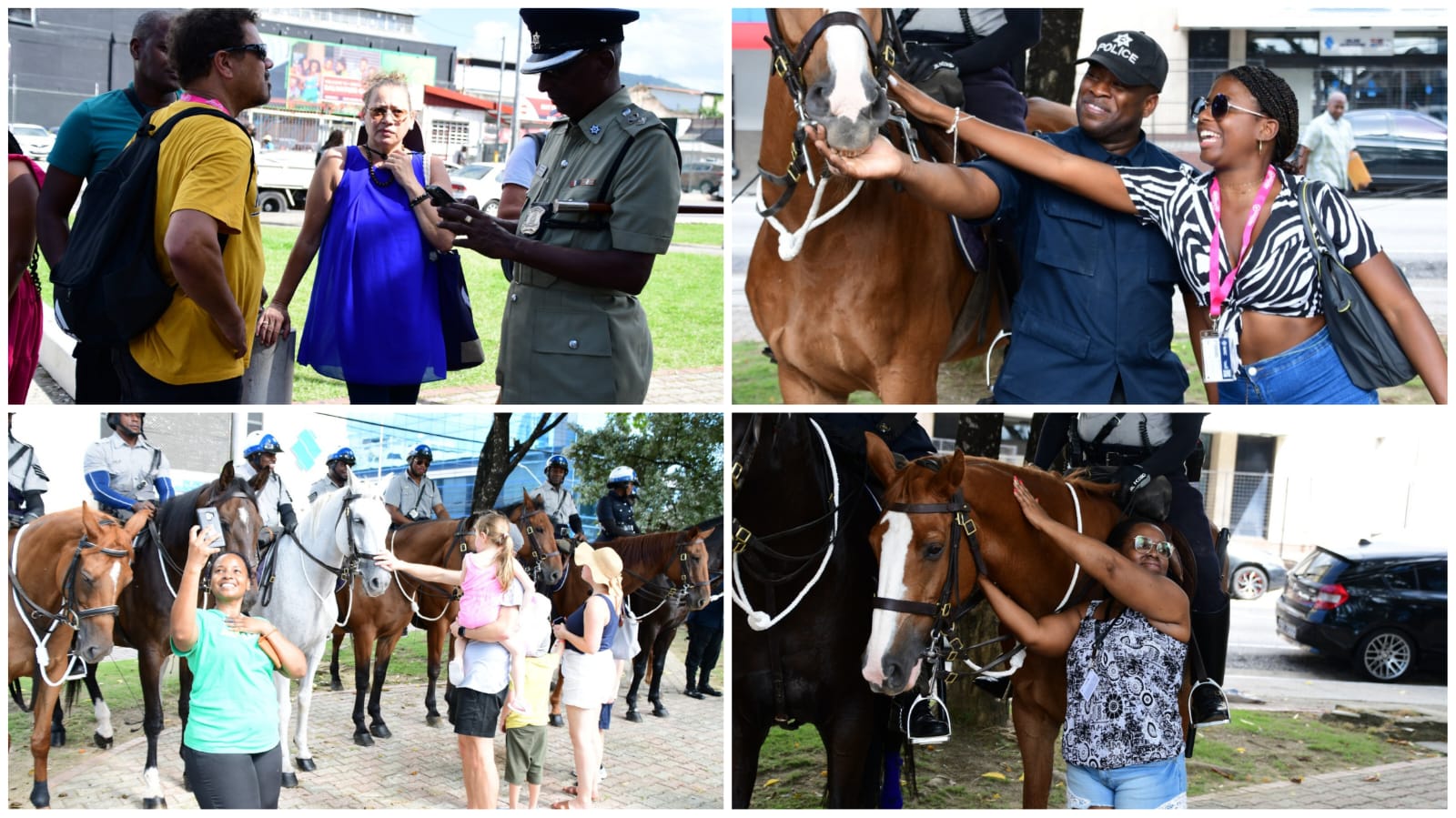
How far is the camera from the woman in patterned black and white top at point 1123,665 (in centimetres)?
376

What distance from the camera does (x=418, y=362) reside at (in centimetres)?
428

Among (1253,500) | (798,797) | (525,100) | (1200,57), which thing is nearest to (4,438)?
(798,797)

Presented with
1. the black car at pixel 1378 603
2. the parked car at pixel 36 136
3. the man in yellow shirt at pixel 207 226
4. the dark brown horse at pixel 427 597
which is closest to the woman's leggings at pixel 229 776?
the dark brown horse at pixel 427 597

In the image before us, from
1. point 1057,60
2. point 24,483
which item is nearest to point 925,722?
point 24,483

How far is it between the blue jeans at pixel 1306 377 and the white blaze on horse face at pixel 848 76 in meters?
1.45

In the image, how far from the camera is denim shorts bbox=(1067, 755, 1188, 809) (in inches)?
150

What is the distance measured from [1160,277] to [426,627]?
2.89m

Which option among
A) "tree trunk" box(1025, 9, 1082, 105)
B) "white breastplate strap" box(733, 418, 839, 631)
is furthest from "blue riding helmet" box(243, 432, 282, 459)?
"tree trunk" box(1025, 9, 1082, 105)

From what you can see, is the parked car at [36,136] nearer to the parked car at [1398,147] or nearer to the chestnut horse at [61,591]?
the chestnut horse at [61,591]

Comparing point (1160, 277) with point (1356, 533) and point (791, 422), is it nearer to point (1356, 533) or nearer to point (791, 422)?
point (791, 422)

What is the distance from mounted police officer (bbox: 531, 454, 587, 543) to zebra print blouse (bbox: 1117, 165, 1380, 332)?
2163 mm

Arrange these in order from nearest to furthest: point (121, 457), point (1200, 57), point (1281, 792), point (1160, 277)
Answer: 1. point (1160, 277)
2. point (121, 457)
3. point (1281, 792)
4. point (1200, 57)

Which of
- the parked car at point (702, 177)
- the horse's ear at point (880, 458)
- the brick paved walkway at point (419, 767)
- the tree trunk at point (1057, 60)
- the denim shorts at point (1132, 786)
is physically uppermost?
the parked car at point (702, 177)

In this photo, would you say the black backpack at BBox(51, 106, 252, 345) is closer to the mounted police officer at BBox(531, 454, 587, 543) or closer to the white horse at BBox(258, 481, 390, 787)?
the white horse at BBox(258, 481, 390, 787)
